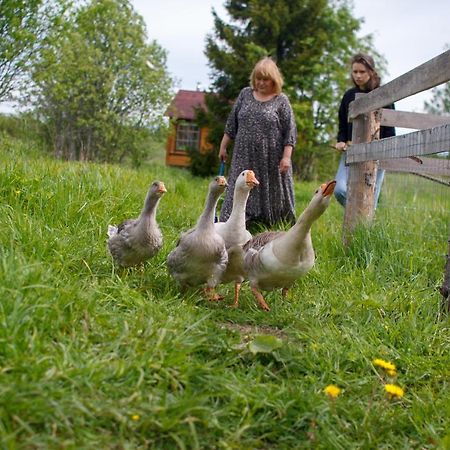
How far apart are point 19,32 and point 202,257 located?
5.07m

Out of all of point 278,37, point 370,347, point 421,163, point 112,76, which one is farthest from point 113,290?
point 278,37

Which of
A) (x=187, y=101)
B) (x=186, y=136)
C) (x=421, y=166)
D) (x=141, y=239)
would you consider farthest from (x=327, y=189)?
(x=187, y=101)

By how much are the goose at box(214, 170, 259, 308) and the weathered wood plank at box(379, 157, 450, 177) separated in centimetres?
186

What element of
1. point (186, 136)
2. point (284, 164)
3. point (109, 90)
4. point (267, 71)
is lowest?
point (284, 164)

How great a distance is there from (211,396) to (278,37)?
19643 mm

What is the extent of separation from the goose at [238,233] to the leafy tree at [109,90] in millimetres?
11612

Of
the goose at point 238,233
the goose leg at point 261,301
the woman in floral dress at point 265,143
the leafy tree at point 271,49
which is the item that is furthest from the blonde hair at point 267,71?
the leafy tree at point 271,49

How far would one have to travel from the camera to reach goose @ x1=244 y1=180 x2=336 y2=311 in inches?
151

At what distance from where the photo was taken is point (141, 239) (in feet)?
14.6

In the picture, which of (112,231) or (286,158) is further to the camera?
(286,158)

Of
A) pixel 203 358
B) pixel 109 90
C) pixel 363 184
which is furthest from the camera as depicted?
pixel 109 90

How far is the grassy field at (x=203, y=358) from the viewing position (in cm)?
225

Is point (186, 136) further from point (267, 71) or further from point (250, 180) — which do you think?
point (250, 180)

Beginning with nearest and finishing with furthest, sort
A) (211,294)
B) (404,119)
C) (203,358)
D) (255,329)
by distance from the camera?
(203,358) → (255,329) → (211,294) → (404,119)
